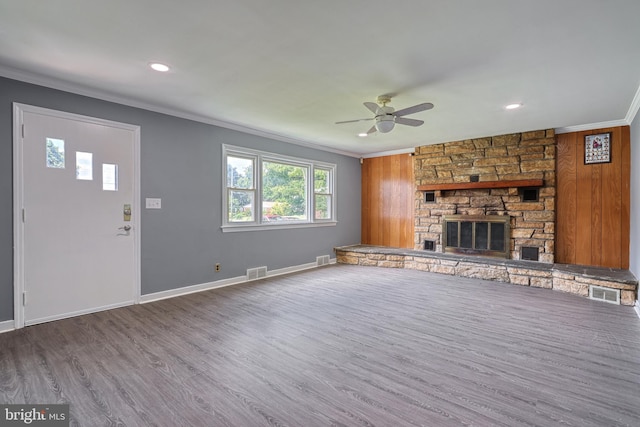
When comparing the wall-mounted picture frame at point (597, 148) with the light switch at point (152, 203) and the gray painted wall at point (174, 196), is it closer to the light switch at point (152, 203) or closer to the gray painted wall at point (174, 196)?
the gray painted wall at point (174, 196)

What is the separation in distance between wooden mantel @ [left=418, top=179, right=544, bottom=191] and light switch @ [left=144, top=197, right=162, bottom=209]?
490 cm

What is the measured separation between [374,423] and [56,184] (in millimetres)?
3849

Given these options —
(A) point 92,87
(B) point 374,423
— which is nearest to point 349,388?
(B) point 374,423

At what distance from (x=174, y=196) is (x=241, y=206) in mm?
1159

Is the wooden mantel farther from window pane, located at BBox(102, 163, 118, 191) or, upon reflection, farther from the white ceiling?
window pane, located at BBox(102, 163, 118, 191)

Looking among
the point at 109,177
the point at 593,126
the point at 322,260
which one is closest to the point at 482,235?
the point at 593,126

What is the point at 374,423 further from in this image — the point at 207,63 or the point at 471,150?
the point at 471,150

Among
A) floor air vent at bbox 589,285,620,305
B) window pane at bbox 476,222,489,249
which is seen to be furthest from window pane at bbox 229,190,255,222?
floor air vent at bbox 589,285,620,305

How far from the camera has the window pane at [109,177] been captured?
3725 millimetres

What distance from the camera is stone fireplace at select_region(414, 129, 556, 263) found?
5.29m

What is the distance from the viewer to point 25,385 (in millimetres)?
2160

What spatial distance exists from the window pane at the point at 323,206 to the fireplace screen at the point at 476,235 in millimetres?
2458

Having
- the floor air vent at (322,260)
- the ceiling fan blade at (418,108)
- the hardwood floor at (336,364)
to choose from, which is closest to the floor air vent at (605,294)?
the hardwood floor at (336,364)

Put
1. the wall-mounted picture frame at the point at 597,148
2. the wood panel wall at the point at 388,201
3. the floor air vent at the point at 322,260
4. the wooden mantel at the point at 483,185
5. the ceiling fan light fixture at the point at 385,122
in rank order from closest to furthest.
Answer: the ceiling fan light fixture at the point at 385,122 → the wall-mounted picture frame at the point at 597,148 → the wooden mantel at the point at 483,185 → the floor air vent at the point at 322,260 → the wood panel wall at the point at 388,201
